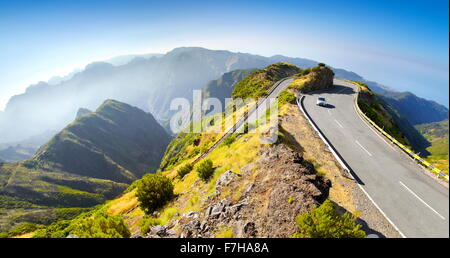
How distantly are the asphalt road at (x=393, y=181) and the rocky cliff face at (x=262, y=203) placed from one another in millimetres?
4383

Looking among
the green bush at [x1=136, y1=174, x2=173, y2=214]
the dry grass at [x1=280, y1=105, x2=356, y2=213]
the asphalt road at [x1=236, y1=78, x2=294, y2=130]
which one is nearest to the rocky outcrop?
the asphalt road at [x1=236, y1=78, x2=294, y2=130]

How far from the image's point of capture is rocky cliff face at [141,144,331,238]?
8977 millimetres

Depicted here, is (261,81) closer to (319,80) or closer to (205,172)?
(319,80)

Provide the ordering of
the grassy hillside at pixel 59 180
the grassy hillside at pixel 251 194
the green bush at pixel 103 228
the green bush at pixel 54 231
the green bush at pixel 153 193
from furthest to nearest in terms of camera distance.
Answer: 1. the grassy hillside at pixel 59 180
2. the green bush at pixel 54 231
3. the green bush at pixel 153 193
4. the green bush at pixel 103 228
5. the grassy hillside at pixel 251 194

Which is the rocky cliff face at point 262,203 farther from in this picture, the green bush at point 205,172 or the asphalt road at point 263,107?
the asphalt road at point 263,107

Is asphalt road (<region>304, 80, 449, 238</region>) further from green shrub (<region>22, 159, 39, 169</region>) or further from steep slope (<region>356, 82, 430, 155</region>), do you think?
green shrub (<region>22, 159, 39, 169</region>)

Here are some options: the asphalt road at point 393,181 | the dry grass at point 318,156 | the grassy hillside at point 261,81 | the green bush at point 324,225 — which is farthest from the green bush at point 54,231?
the grassy hillside at point 261,81

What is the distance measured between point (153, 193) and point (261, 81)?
51448 mm

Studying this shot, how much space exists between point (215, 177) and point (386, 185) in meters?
12.3

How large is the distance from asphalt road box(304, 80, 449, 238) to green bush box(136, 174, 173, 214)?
15.2 meters

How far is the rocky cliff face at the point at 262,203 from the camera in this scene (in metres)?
8.98

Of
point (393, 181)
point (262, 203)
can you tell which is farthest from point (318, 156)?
point (262, 203)
